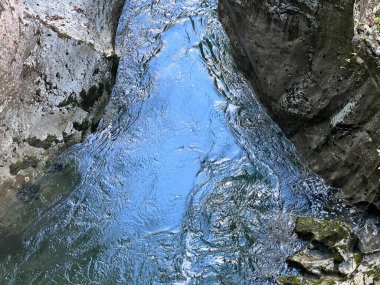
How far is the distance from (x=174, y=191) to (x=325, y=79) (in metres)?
2.87

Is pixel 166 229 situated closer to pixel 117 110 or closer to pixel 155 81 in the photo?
pixel 117 110

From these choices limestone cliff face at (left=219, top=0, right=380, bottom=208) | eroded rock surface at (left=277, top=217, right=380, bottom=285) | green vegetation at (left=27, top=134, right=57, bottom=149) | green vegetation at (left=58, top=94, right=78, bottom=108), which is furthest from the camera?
green vegetation at (left=58, top=94, right=78, bottom=108)

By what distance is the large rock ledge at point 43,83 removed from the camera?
24.4ft

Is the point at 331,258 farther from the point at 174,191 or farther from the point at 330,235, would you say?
the point at 174,191

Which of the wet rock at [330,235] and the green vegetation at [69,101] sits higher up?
the green vegetation at [69,101]

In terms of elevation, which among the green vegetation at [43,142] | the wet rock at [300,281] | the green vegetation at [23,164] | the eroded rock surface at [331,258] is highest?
the green vegetation at [43,142]

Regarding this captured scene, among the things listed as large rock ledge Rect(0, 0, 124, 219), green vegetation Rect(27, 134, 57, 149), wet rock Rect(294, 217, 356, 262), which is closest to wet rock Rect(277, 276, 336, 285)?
wet rock Rect(294, 217, 356, 262)

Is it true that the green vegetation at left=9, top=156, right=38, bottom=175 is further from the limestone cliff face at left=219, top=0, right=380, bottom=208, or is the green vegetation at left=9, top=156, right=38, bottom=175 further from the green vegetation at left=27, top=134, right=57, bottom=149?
the limestone cliff face at left=219, top=0, right=380, bottom=208

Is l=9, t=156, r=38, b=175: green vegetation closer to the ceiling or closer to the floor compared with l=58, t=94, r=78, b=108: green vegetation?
closer to the floor

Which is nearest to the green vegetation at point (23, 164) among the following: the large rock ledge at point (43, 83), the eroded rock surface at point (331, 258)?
the large rock ledge at point (43, 83)

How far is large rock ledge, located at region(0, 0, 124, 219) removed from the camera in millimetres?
7445

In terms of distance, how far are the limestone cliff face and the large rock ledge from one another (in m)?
2.83

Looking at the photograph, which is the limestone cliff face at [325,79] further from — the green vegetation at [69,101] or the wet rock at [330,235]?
the green vegetation at [69,101]

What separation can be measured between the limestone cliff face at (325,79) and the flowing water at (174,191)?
39cm
